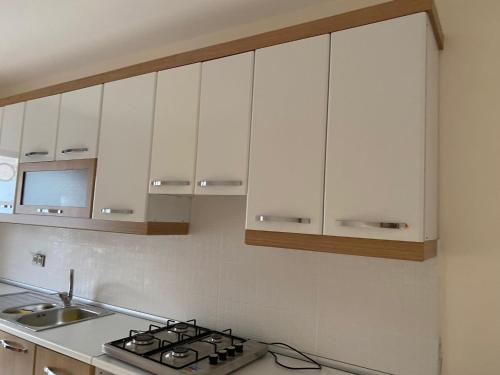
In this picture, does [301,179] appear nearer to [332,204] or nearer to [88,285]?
[332,204]

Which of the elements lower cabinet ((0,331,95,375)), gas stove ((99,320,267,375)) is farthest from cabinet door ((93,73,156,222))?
lower cabinet ((0,331,95,375))

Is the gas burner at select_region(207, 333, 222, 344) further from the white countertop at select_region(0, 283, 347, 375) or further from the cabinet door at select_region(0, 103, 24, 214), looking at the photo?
the cabinet door at select_region(0, 103, 24, 214)

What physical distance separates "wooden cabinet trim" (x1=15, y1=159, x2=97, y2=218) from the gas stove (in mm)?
784

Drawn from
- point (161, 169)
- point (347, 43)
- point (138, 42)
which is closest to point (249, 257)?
point (161, 169)

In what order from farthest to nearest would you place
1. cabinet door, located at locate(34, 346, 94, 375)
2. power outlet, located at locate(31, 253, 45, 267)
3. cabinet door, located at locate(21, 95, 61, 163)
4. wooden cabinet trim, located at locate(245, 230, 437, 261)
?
power outlet, located at locate(31, 253, 45, 267)
cabinet door, located at locate(21, 95, 61, 163)
cabinet door, located at locate(34, 346, 94, 375)
wooden cabinet trim, located at locate(245, 230, 437, 261)

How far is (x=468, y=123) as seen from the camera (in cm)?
149

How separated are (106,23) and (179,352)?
1.84 meters

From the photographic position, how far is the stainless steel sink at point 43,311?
2.29 metres

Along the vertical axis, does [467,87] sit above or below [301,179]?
above

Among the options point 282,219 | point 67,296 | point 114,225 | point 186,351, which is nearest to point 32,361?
point 67,296

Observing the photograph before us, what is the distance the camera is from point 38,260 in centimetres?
292

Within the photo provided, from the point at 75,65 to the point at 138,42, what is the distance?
768 millimetres

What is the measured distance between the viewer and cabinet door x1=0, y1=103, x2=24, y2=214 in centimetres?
260

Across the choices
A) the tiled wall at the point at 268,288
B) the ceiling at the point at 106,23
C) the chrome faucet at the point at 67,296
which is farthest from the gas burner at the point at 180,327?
the ceiling at the point at 106,23
